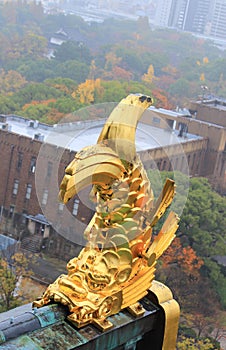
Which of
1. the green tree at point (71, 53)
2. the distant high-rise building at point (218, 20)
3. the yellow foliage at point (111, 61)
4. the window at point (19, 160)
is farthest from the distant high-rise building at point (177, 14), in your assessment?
the window at point (19, 160)

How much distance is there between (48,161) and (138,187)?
1.05 meters

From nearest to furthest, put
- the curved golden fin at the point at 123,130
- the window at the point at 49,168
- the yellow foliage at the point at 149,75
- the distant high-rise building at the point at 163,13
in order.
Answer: the curved golden fin at the point at 123,130
the window at the point at 49,168
the yellow foliage at the point at 149,75
the distant high-rise building at the point at 163,13

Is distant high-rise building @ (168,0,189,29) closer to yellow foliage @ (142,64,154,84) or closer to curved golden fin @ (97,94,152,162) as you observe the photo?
yellow foliage @ (142,64,154,84)

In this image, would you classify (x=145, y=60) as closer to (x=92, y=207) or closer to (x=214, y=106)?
(x=214, y=106)

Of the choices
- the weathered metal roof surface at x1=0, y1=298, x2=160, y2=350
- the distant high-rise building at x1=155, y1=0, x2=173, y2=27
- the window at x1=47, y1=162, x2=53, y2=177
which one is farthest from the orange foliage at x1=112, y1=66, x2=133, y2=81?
the weathered metal roof surface at x1=0, y1=298, x2=160, y2=350

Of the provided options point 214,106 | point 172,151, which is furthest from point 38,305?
point 214,106

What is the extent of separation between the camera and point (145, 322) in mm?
6953

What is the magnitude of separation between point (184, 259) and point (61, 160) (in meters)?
22.3

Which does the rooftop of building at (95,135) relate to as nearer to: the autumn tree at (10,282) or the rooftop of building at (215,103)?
the autumn tree at (10,282)

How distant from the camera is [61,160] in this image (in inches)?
313

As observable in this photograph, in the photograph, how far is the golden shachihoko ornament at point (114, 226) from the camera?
651 centimetres

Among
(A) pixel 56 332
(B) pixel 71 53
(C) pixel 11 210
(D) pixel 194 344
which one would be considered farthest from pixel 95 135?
(B) pixel 71 53

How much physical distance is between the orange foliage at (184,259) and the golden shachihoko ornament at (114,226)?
22.3 m

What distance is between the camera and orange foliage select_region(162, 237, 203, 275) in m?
29.3
